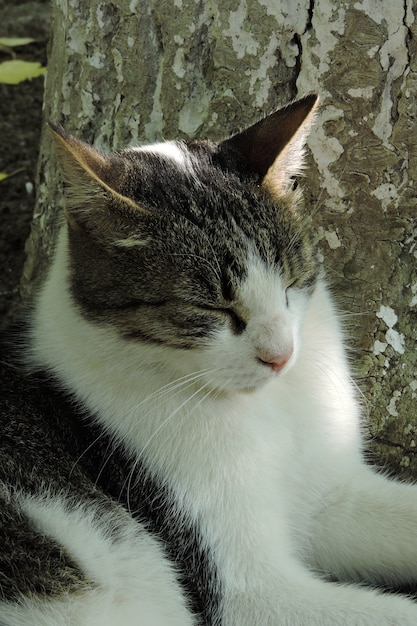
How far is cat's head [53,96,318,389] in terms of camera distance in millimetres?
1931

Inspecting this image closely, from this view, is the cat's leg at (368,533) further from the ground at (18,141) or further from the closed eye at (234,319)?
the ground at (18,141)

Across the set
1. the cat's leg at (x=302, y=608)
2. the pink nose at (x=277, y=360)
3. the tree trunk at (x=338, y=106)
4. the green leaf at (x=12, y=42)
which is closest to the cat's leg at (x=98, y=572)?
the cat's leg at (x=302, y=608)

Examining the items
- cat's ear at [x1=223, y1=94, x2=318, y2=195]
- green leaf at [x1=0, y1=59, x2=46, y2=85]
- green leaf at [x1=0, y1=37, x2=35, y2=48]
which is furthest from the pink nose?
green leaf at [x1=0, y1=37, x2=35, y2=48]

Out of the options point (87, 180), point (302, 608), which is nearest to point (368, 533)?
point (302, 608)

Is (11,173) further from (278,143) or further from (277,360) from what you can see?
(277,360)

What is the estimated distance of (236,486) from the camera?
80.4 inches

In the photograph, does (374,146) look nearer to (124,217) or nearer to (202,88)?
(202,88)

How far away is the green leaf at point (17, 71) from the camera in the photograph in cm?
410

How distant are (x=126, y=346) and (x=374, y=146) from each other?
3.49 feet

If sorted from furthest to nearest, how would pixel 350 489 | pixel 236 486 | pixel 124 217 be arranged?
pixel 350 489, pixel 236 486, pixel 124 217

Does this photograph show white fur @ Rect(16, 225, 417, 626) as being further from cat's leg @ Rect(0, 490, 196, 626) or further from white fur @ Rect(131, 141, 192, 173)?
white fur @ Rect(131, 141, 192, 173)

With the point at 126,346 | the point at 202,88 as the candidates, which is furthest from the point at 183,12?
the point at 126,346

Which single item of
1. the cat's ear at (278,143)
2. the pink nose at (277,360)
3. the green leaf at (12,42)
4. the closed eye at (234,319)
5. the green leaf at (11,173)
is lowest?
the green leaf at (11,173)

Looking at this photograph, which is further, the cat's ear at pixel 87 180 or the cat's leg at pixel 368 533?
the cat's leg at pixel 368 533
